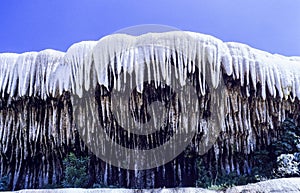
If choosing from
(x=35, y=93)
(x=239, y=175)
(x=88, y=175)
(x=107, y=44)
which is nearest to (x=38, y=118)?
(x=35, y=93)

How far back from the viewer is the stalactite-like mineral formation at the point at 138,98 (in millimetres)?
9180

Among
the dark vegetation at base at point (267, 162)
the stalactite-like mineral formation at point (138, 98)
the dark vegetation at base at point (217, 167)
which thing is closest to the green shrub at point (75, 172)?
the dark vegetation at base at point (217, 167)

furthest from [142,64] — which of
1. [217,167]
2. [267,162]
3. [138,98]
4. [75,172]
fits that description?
[267,162]

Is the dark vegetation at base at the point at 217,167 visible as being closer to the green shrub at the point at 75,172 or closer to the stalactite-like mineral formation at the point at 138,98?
the green shrub at the point at 75,172

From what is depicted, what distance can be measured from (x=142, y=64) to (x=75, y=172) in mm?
3051

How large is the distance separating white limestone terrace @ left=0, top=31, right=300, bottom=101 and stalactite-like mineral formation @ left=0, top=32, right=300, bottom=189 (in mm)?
22

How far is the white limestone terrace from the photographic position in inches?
359

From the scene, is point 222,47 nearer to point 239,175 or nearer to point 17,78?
point 239,175

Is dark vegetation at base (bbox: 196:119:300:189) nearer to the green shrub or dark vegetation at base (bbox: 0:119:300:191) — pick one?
dark vegetation at base (bbox: 0:119:300:191)

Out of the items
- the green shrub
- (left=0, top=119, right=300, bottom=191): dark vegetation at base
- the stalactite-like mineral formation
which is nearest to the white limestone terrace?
the stalactite-like mineral formation

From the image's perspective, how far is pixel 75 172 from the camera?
390 inches

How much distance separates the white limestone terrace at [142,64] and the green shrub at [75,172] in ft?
5.88

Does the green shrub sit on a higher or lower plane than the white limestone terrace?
lower

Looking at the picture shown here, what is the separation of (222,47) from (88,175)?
438cm
